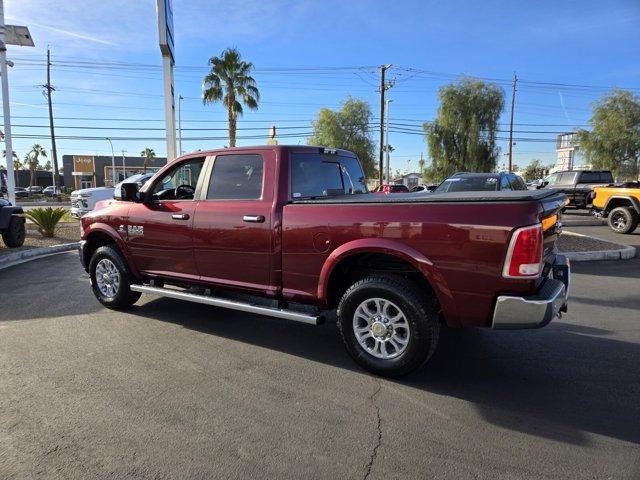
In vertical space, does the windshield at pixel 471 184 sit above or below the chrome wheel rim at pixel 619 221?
above

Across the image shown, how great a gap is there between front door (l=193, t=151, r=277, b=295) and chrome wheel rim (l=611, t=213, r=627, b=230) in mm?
12997

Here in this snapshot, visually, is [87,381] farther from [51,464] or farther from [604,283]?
[604,283]

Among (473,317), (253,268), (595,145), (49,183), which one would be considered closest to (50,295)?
(253,268)

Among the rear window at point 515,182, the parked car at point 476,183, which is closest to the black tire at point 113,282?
the parked car at point 476,183

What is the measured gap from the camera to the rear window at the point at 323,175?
190 inches

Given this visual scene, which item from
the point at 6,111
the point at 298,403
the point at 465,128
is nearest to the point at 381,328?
the point at 298,403

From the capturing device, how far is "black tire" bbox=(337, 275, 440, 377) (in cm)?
378

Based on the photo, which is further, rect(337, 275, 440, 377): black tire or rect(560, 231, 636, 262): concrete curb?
rect(560, 231, 636, 262): concrete curb

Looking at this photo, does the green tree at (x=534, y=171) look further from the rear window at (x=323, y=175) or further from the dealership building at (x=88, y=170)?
the rear window at (x=323, y=175)

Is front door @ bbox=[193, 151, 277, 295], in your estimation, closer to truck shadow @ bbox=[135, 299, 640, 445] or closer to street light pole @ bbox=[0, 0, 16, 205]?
truck shadow @ bbox=[135, 299, 640, 445]

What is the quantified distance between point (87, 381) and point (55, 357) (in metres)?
0.79

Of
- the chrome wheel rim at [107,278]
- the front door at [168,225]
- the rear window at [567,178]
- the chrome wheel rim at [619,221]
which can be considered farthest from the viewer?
the rear window at [567,178]

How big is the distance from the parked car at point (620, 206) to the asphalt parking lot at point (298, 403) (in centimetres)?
921

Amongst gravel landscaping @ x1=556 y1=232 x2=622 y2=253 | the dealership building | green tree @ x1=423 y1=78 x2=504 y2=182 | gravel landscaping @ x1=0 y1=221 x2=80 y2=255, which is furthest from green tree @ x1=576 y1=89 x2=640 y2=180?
the dealership building
